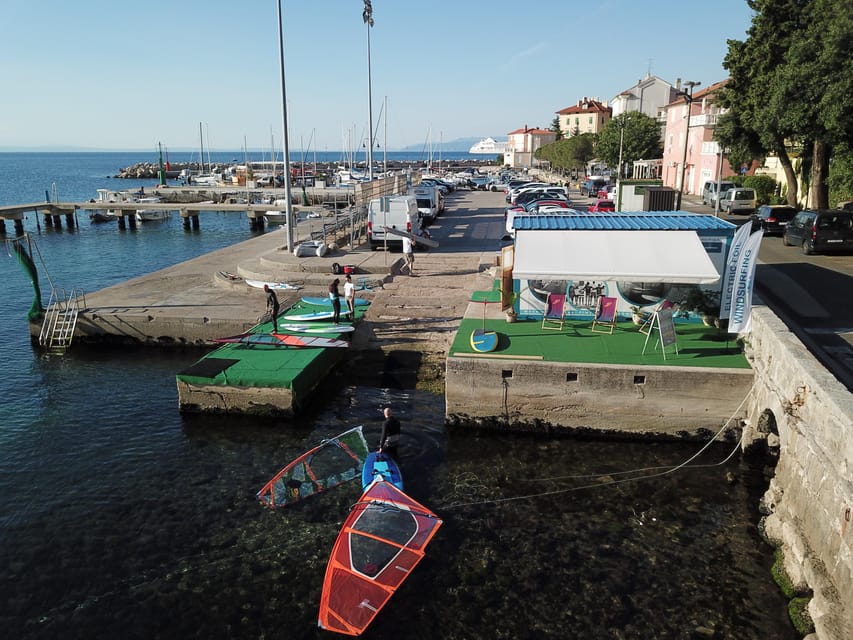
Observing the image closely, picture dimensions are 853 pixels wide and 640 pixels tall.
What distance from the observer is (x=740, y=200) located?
3981 cm

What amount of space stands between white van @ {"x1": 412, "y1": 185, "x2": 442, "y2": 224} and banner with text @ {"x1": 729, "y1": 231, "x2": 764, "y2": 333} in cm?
2834

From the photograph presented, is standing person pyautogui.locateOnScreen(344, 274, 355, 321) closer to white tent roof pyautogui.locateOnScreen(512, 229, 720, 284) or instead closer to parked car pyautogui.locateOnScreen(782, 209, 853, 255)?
white tent roof pyautogui.locateOnScreen(512, 229, 720, 284)

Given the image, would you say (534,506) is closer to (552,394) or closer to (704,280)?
(552,394)

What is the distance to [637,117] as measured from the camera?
70.9 metres

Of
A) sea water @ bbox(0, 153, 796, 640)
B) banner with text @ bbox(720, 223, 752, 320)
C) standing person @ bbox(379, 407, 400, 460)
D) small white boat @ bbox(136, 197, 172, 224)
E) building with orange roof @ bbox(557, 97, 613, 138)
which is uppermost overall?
building with orange roof @ bbox(557, 97, 613, 138)

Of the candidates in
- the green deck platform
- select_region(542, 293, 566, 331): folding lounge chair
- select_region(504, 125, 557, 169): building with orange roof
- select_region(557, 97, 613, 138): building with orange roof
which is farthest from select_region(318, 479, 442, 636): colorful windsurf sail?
select_region(504, 125, 557, 169): building with orange roof

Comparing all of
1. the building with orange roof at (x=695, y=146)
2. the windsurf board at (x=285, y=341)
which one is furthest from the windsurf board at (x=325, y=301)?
the building with orange roof at (x=695, y=146)

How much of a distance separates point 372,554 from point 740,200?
124 feet

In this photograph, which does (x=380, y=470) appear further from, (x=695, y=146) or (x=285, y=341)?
(x=695, y=146)

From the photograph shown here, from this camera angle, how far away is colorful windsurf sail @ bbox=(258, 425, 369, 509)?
12242 mm

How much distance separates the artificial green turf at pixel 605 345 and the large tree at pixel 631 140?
55.7 metres

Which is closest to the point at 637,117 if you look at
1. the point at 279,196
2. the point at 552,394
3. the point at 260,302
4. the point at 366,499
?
the point at 279,196

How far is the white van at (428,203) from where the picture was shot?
43094 mm

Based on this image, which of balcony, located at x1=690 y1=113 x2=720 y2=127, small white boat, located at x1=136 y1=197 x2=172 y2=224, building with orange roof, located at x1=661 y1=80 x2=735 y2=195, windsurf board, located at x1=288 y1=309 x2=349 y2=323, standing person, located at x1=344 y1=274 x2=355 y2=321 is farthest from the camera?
small white boat, located at x1=136 y1=197 x2=172 y2=224
